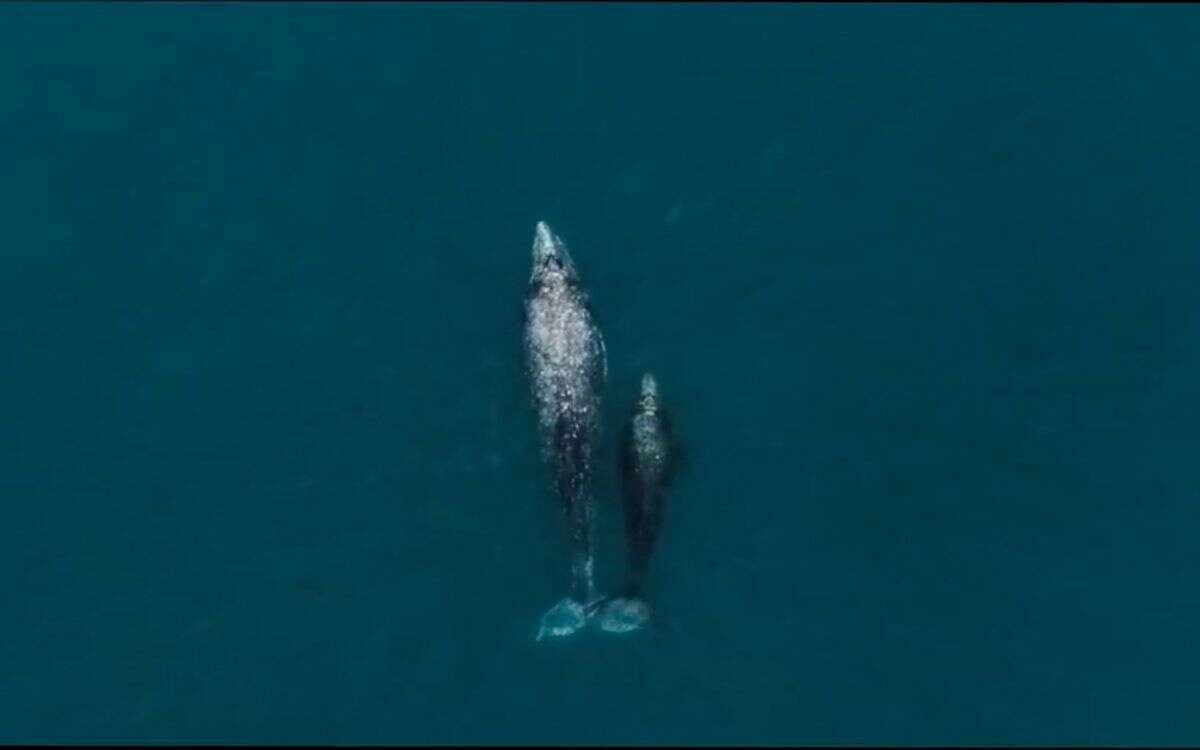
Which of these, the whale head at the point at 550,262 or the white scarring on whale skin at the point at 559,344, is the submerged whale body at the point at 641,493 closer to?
the white scarring on whale skin at the point at 559,344

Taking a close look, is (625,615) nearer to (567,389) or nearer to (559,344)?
(567,389)

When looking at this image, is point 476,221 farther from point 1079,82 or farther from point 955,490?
point 1079,82

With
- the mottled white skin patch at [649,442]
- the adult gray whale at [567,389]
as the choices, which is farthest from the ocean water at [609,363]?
the mottled white skin patch at [649,442]

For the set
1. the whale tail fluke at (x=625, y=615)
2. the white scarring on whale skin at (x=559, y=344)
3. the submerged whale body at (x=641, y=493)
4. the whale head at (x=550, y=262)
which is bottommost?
the whale tail fluke at (x=625, y=615)

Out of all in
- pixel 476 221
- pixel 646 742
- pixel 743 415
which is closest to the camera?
pixel 646 742

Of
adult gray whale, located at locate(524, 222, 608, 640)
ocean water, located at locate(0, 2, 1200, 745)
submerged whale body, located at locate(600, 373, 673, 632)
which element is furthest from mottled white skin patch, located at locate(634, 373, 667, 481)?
adult gray whale, located at locate(524, 222, 608, 640)

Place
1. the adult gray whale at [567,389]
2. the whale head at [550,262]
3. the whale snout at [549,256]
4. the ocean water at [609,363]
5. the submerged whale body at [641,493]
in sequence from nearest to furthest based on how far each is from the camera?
the ocean water at [609,363]
the submerged whale body at [641,493]
the adult gray whale at [567,389]
the whale head at [550,262]
the whale snout at [549,256]

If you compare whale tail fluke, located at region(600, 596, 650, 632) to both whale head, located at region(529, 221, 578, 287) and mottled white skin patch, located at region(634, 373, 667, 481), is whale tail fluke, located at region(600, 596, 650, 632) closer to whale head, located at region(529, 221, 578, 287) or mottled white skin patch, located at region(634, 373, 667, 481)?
mottled white skin patch, located at region(634, 373, 667, 481)

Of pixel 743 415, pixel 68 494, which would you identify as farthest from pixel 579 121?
pixel 68 494
